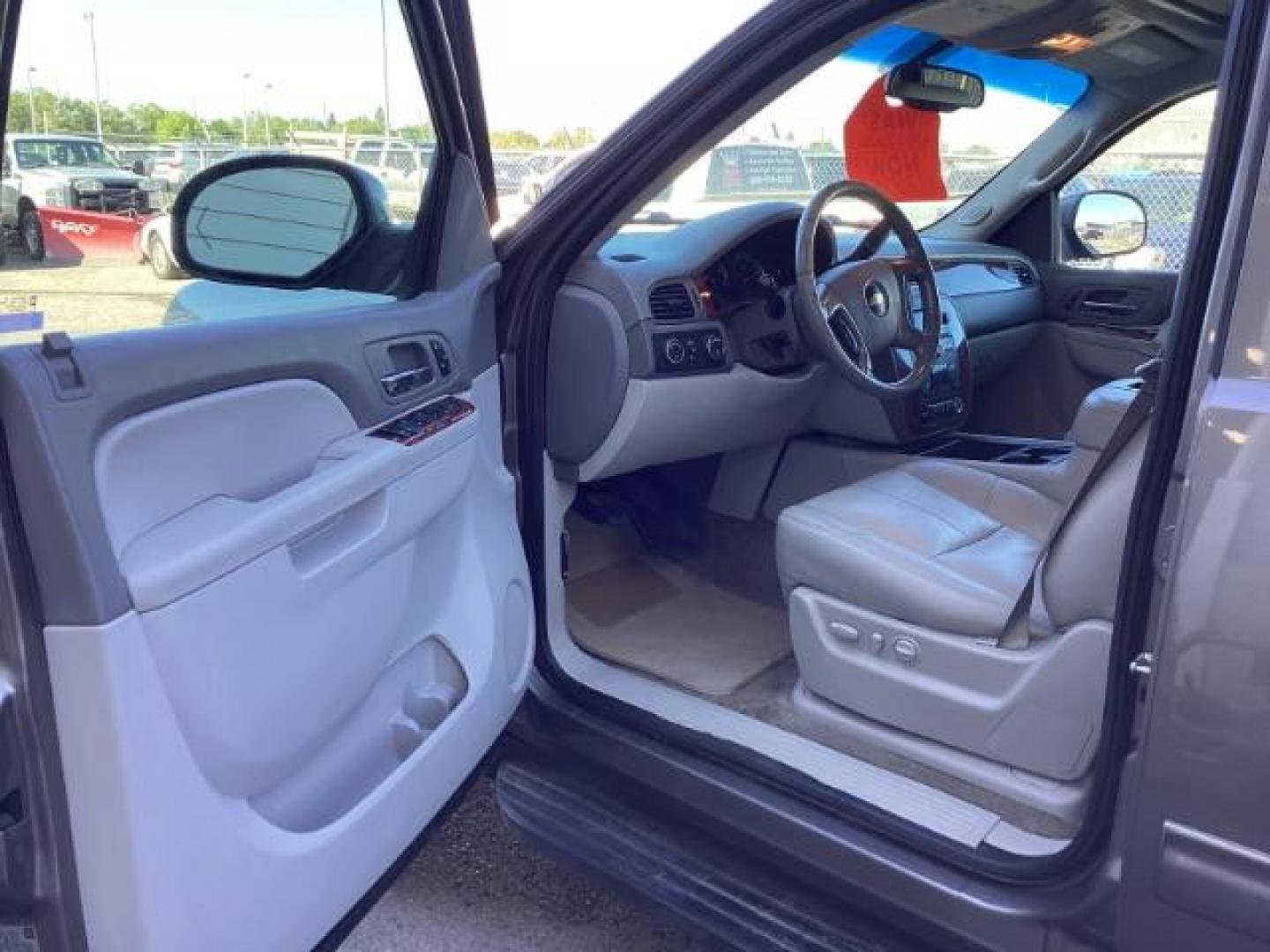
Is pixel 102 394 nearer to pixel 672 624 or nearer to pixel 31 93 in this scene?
pixel 31 93

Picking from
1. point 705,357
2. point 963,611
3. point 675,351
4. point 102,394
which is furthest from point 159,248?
point 963,611

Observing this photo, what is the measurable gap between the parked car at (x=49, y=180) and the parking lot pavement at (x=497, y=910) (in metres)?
1.20

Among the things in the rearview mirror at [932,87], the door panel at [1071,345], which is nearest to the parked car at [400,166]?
the rearview mirror at [932,87]

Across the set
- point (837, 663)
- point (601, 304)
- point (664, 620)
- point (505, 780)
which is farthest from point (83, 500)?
point (664, 620)

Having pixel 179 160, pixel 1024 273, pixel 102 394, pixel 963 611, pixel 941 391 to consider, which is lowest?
pixel 963 611

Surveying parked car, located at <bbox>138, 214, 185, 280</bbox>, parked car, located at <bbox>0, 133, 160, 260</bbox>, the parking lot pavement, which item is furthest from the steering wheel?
parked car, located at <bbox>0, 133, 160, 260</bbox>

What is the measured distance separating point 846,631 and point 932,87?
1.28 m

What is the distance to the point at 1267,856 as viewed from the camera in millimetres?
1102

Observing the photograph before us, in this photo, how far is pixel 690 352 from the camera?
241cm

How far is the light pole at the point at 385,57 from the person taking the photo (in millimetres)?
1761

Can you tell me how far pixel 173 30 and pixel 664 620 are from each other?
67.0 inches

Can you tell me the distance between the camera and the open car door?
1.08 meters

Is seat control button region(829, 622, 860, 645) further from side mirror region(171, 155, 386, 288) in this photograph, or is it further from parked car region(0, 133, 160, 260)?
parked car region(0, 133, 160, 260)

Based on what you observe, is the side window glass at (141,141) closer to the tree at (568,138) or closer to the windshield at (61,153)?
the windshield at (61,153)
